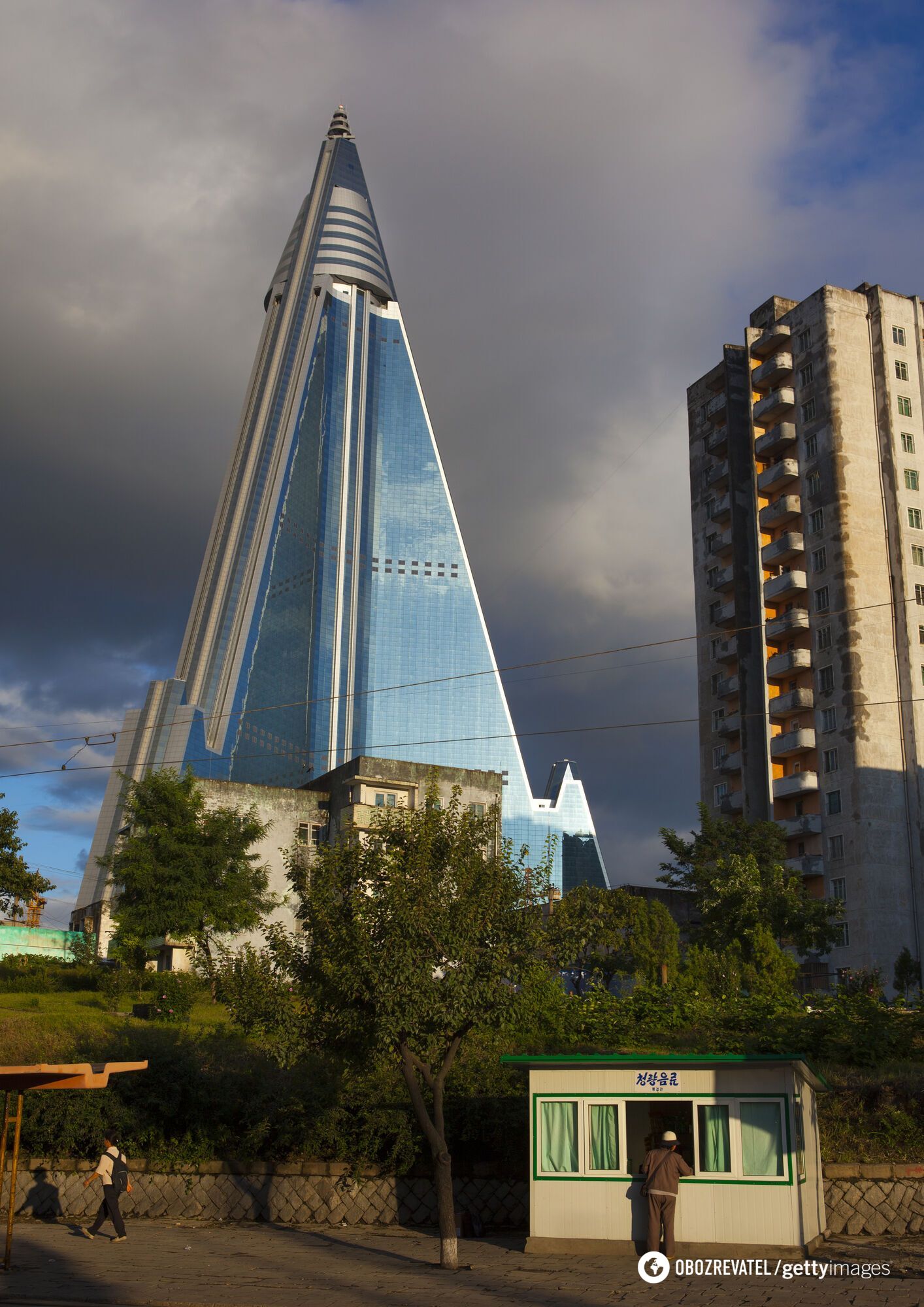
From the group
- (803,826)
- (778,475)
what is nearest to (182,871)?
(803,826)

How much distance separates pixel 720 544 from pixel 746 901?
129ft

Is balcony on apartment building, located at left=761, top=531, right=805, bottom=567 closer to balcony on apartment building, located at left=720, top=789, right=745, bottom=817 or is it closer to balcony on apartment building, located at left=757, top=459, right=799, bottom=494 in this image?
balcony on apartment building, located at left=757, top=459, right=799, bottom=494

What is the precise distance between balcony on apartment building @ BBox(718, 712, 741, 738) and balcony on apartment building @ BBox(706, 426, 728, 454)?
67.1 ft

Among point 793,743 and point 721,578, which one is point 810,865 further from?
point 721,578

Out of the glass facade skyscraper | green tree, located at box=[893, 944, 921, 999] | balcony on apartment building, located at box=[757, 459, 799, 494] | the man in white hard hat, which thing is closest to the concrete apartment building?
balcony on apartment building, located at box=[757, 459, 799, 494]

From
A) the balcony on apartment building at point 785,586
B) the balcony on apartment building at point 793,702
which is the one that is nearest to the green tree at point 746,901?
the balcony on apartment building at point 793,702

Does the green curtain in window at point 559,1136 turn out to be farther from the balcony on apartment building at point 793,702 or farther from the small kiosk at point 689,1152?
the balcony on apartment building at point 793,702

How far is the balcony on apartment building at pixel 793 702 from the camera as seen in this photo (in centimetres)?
8075

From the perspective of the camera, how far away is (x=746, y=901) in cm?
5825

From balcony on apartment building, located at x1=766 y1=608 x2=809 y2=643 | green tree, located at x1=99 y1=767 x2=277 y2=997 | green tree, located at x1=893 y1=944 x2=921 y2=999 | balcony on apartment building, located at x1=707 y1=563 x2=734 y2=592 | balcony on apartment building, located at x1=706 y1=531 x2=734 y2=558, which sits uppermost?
balcony on apartment building, located at x1=706 y1=531 x2=734 y2=558

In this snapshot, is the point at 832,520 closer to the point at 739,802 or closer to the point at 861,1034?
the point at 739,802

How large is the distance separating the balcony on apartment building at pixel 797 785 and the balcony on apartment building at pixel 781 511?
1795cm

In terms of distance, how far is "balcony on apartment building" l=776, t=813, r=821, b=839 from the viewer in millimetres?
78250

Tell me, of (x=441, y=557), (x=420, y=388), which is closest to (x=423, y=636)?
(x=441, y=557)
